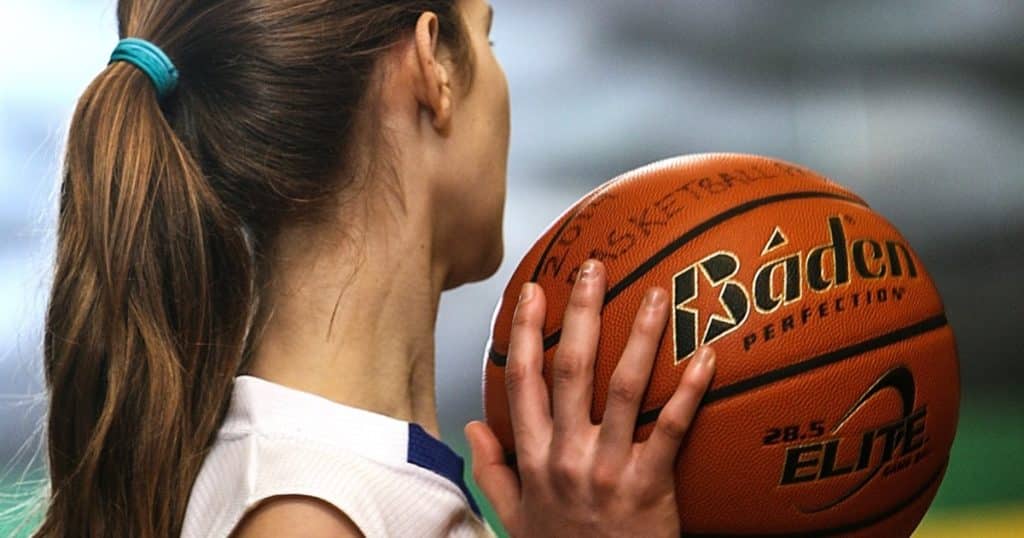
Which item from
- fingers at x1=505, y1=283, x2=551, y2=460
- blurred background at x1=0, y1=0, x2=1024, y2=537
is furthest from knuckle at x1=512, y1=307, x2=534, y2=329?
blurred background at x1=0, y1=0, x2=1024, y2=537

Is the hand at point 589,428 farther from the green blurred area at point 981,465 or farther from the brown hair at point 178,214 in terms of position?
the green blurred area at point 981,465

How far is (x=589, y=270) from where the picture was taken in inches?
30.7

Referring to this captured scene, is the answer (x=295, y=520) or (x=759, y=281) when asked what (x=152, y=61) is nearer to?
(x=295, y=520)

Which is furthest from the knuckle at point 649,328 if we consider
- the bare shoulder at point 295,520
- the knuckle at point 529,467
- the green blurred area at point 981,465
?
the green blurred area at point 981,465

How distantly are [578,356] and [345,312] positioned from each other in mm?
202

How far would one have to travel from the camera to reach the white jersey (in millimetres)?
759

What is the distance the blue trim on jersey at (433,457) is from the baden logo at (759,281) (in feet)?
0.73

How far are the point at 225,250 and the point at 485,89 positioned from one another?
9.6 inches

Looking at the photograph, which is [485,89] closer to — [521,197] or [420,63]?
[420,63]

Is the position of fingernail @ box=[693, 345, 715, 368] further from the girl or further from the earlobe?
the earlobe

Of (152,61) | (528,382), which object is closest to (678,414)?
(528,382)

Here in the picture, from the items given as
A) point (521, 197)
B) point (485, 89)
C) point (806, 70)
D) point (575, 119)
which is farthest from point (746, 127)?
point (485, 89)

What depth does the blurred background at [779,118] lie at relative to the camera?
2.96 m

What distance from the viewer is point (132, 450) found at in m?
0.83
